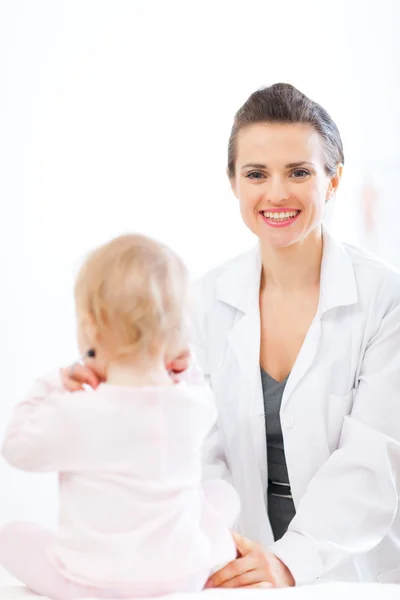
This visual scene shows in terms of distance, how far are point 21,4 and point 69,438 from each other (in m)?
2.08

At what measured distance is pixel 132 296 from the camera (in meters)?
1.37

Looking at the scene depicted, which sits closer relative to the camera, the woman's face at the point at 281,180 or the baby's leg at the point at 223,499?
the baby's leg at the point at 223,499

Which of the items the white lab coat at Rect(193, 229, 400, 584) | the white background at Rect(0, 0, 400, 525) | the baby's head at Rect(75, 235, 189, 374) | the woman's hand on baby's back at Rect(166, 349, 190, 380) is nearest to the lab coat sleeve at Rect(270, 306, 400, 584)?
the white lab coat at Rect(193, 229, 400, 584)

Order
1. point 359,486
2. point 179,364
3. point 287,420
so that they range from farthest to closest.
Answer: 1. point 287,420
2. point 359,486
3. point 179,364

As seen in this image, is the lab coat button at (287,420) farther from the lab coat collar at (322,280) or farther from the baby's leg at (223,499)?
the baby's leg at (223,499)

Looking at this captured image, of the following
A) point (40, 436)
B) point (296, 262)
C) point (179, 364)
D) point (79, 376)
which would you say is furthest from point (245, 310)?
point (40, 436)

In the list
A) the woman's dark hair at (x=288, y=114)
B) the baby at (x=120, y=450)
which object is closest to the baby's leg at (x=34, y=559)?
the baby at (x=120, y=450)

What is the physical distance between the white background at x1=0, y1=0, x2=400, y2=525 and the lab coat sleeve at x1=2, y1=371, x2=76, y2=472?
1.66m

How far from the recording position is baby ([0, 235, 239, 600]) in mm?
1366

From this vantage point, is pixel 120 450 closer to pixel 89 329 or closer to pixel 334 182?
pixel 89 329

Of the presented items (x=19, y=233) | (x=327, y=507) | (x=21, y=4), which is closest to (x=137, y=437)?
(x=327, y=507)

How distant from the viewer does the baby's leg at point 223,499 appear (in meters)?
1.55

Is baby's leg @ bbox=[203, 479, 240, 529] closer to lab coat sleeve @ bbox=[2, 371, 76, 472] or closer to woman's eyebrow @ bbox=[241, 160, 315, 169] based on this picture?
lab coat sleeve @ bbox=[2, 371, 76, 472]

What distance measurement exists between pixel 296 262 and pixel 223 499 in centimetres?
70
